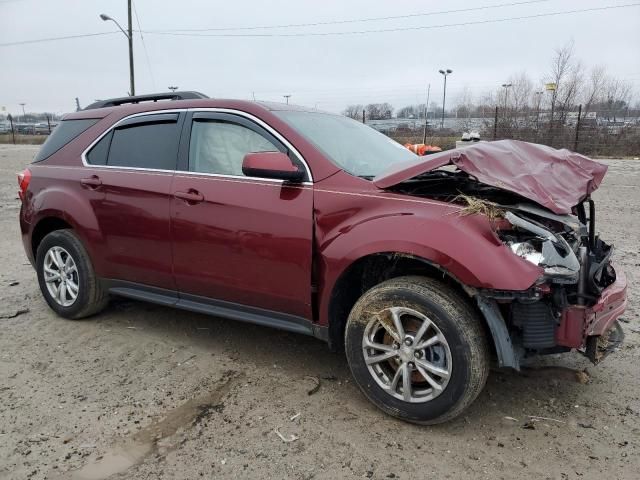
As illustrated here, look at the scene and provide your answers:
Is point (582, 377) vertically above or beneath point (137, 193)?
beneath

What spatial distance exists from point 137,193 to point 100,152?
675mm

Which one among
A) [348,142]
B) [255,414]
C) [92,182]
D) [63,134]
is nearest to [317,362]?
[255,414]

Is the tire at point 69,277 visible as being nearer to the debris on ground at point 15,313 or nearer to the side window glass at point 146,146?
the debris on ground at point 15,313

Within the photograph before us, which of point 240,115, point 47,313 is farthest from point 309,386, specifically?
point 47,313

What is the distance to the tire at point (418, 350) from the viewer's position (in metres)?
2.71

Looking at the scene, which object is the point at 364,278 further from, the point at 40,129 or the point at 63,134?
the point at 40,129

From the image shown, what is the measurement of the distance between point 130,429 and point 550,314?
2323 mm

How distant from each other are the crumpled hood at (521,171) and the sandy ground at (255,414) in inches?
47.3

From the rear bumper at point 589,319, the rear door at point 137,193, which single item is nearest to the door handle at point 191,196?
the rear door at point 137,193

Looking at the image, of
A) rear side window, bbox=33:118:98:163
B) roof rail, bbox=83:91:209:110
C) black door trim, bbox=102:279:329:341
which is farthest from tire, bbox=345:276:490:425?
rear side window, bbox=33:118:98:163

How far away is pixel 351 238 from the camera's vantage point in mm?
2994

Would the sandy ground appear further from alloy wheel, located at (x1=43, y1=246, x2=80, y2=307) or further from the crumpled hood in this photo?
the crumpled hood

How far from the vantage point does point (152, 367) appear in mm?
3639

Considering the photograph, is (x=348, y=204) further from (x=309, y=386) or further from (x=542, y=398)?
(x=542, y=398)
